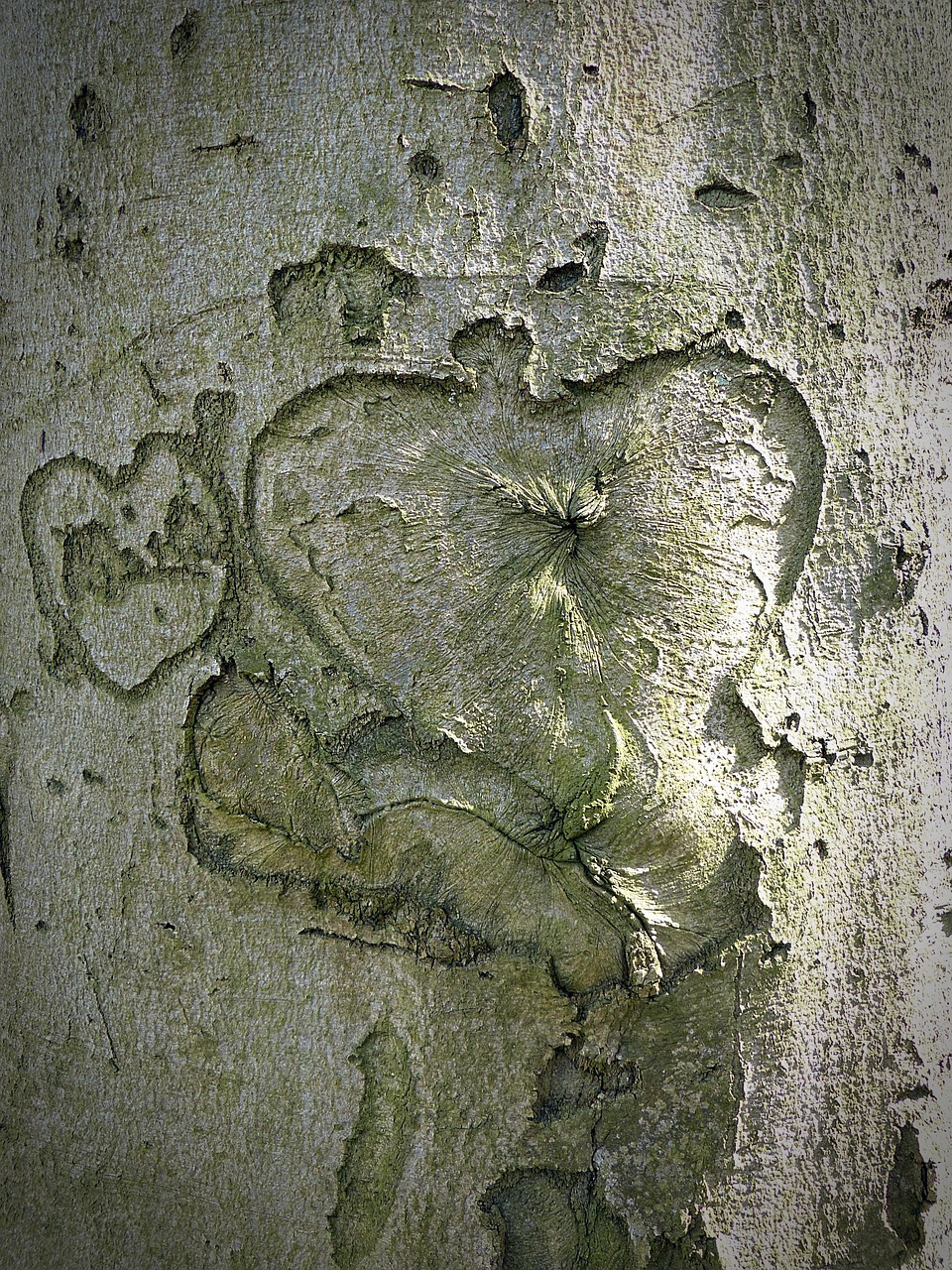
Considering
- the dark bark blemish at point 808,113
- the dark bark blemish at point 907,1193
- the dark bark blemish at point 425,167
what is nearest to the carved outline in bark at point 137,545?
the dark bark blemish at point 425,167

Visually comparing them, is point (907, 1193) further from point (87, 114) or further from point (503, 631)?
point (87, 114)

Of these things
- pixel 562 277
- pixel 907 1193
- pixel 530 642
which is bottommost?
pixel 907 1193

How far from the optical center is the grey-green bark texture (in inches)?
22.7

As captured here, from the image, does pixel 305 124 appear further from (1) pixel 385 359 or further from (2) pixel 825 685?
(2) pixel 825 685

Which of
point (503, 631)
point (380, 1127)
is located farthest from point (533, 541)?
point (380, 1127)

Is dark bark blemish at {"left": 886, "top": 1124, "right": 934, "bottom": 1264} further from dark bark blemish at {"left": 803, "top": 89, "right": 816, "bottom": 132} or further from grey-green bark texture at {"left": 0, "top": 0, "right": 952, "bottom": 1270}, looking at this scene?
dark bark blemish at {"left": 803, "top": 89, "right": 816, "bottom": 132}

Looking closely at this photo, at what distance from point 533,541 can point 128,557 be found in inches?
11.3

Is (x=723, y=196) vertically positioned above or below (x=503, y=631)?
above

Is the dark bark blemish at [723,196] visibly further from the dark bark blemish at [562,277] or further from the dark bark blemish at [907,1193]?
the dark bark blemish at [907,1193]

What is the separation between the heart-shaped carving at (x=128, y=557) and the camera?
606 mm

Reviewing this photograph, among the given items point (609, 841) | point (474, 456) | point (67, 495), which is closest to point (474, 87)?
point (474, 456)

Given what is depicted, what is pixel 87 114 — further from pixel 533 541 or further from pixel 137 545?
pixel 533 541

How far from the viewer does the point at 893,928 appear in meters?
0.63

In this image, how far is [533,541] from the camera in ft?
1.89
